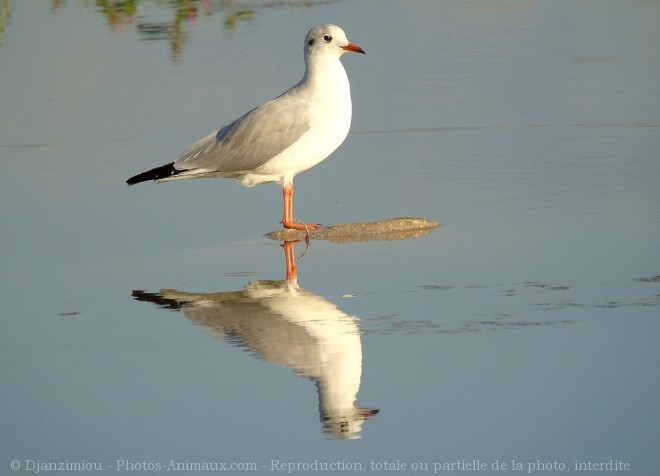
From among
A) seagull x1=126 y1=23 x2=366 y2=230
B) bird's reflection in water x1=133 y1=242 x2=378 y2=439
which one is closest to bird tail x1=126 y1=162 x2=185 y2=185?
seagull x1=126 y1=23 x2=366 y2=230

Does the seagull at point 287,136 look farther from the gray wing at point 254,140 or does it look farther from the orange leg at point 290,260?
the orange leg at point 290,260

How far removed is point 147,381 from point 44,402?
376mm

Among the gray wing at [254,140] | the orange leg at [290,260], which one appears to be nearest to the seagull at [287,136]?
the gray wing at [254,140]

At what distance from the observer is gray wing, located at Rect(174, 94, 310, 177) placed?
24.7 ft

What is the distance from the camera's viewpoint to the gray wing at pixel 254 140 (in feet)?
24.7

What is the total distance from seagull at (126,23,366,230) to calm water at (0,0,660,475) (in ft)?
0.76

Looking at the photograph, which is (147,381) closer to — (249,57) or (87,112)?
(87,112)

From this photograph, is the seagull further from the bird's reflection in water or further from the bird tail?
the bird's reflection in water

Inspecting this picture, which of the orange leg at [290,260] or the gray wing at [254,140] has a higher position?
the gray wing at [254,140]

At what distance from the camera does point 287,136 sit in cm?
752

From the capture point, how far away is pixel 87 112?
1046cm

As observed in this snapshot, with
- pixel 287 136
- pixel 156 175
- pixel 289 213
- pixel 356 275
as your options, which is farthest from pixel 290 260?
pixel 156 175

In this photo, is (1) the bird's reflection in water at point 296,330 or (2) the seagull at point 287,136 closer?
(1) the bird's reflection in water at point 296,330

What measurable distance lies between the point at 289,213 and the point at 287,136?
0.43m
